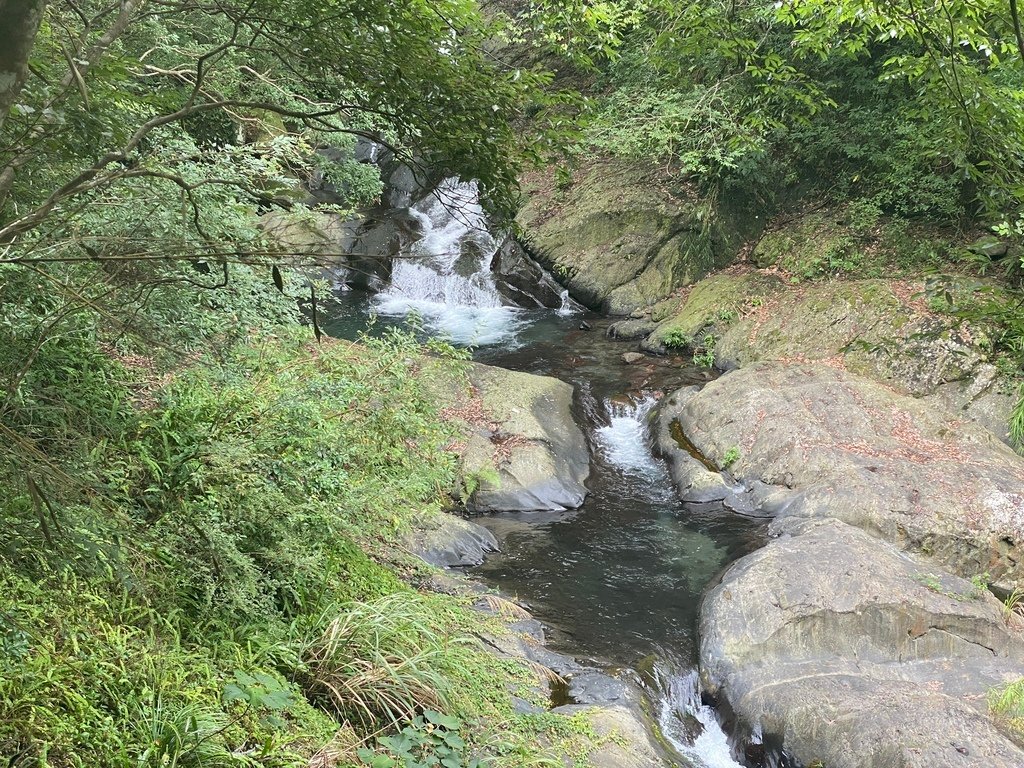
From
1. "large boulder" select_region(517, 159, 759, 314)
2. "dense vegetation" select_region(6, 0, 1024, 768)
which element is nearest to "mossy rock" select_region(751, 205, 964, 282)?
"large boulder" select_region(517, 159, 759, 314)

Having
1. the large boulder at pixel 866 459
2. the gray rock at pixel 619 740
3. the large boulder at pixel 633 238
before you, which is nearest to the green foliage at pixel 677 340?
the large boulder at pixel 633 238

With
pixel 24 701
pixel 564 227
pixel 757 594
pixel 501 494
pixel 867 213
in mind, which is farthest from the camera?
pixel 564 227

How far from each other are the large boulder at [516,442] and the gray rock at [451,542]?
2.76 feet

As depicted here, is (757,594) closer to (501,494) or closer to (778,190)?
(501,494)

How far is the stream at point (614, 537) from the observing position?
6.14m

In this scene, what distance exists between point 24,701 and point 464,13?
12.2ft

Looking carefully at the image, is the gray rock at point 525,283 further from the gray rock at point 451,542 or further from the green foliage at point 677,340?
the gray rock at point 451,542

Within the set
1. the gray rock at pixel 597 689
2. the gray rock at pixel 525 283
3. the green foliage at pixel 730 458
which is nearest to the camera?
the gray rock at pixel 597 689

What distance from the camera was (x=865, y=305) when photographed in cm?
1258

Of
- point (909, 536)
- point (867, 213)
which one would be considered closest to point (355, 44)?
point (909, 536)

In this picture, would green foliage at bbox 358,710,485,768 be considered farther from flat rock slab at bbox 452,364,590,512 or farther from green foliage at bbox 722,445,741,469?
green foliage at bbox 722,445,741,469

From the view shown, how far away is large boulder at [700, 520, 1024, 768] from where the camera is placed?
516 cm

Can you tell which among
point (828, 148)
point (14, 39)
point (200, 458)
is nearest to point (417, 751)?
point (200, 458)

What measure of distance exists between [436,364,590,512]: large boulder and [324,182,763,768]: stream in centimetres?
25
